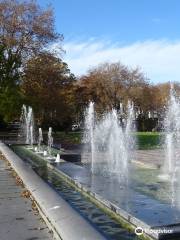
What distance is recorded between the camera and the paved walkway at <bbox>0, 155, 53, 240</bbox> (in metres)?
5.70

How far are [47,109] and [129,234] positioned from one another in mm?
32895

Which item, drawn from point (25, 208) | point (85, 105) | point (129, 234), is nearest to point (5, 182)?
point (25, 208)

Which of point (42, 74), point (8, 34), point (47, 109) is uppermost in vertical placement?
point (8, 34)

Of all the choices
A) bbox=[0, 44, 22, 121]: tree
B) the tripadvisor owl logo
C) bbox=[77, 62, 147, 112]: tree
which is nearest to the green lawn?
bbox=[0, 44, 22, 121]: tree

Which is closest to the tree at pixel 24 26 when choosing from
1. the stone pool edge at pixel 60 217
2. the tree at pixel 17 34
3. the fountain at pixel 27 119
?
the tree at pixel 17 34

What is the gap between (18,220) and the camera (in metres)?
6.50

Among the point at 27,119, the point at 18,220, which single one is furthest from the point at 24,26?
the point at 18,220

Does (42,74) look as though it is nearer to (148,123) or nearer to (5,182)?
(5,182)

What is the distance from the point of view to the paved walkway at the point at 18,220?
570cm

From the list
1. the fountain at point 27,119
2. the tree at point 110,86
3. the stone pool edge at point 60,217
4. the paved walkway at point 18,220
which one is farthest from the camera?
the tree at point 110,86

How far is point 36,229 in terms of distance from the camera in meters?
5.97

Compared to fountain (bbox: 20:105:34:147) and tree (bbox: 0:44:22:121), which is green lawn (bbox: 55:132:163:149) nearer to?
fountain (bbox: 20:105:34:147)

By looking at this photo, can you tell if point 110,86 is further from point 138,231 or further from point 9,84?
point 138,231

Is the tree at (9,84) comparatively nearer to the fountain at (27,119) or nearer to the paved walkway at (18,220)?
the fountain at (27,119)
